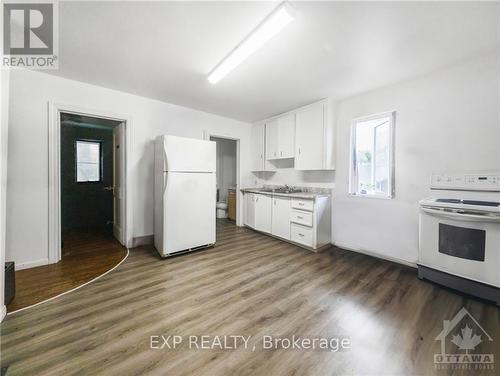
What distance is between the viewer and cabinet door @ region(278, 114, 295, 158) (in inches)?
152

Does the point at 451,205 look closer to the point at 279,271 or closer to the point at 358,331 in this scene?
the point at 358,331

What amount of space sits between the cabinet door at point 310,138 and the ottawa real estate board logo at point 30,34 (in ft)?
10.7

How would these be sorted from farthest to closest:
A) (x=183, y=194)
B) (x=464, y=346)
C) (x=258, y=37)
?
(x=183, y=194)
(x=258, y=37)
(x=464, y=346)

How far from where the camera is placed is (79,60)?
7.31 ft

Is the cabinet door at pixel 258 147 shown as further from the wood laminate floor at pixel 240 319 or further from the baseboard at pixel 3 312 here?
the baseboard at pixel 3 312

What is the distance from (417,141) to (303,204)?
1.73 metres

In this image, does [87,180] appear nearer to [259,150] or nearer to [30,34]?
[30,34]

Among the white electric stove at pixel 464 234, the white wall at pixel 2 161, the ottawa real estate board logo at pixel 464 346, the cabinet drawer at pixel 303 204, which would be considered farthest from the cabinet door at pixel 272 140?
the white wall at pixel 2 161

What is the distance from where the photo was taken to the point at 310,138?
11.5 feet

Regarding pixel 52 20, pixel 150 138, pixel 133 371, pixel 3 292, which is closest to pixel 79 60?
pixel 52 20

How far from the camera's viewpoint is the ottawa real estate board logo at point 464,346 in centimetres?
127

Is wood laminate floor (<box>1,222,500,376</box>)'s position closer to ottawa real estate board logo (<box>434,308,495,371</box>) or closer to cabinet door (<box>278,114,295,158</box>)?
ottawa real estate board logo (<box>434,308,495,371</box>)

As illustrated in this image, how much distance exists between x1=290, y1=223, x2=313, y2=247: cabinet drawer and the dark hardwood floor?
2.67 metres

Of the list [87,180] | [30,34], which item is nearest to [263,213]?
[30,34]
